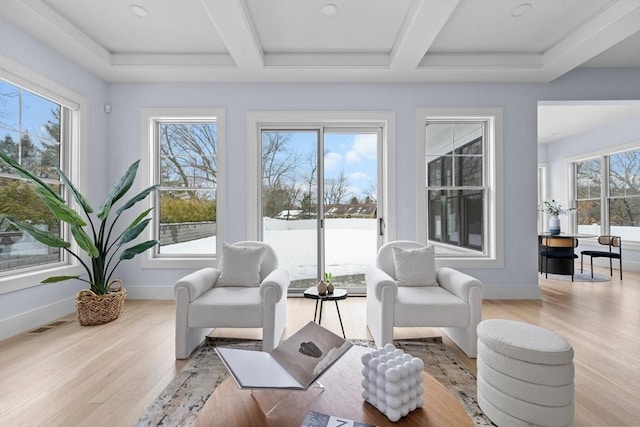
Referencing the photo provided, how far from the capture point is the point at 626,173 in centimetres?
656

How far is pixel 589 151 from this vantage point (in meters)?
7.21

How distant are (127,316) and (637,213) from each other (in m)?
8.79

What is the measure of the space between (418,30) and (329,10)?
34.0 inches

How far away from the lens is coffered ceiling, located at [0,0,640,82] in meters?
2.99

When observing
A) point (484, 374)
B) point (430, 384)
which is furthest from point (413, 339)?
point (430, 384)

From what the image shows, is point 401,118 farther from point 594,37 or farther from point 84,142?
point 84,142

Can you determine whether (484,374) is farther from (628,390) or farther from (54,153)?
(54,153)

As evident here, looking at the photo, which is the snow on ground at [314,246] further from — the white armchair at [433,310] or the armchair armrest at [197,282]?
the white armchair at [433,310]

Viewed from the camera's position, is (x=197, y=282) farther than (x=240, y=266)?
No

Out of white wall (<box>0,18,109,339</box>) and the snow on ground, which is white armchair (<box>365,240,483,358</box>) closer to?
the snow on ground

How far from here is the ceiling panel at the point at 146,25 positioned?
3014 millimetres

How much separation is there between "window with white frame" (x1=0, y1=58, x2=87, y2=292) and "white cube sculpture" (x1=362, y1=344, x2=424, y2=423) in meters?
3.22

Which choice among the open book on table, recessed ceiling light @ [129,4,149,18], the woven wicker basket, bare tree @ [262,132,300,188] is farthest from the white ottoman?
recessed ceiling light @ [129,4,149,18]

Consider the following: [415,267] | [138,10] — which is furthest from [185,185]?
[415,267]
